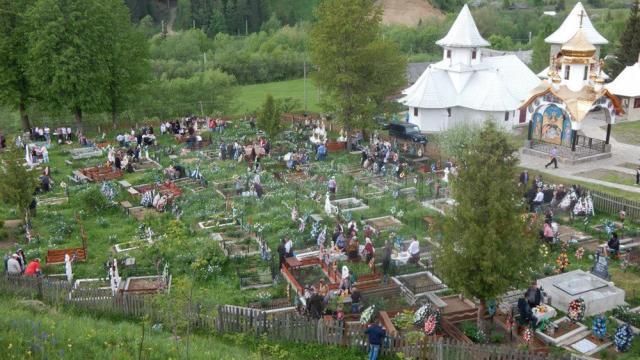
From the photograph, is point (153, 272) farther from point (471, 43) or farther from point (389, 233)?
point (471, 43)

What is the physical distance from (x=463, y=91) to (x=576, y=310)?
30897 mm

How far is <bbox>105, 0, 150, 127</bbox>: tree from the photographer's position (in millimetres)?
44344

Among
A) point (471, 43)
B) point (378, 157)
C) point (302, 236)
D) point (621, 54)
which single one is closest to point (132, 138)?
point (378, 157)

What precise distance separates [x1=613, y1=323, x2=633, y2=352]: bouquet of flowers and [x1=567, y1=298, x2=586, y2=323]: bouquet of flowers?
4.73 feet

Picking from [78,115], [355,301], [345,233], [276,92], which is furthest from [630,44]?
[355,301]

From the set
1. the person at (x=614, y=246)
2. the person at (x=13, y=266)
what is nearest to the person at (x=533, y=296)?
the person at (x=614, y=246)

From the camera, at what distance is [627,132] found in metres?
46.9

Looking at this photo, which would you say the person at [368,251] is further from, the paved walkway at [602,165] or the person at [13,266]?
the paved walkway at [602,165]

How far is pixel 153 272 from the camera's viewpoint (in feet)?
71.5

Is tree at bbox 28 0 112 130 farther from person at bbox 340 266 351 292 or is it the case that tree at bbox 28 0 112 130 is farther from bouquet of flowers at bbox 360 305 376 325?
bouquet of flowers at bbox 360 305 376 325

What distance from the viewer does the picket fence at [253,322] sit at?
→ 15.5 meters

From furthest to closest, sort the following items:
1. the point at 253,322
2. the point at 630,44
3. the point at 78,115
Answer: the point at 630,44 → the point at 78,115 → the point at 253,322

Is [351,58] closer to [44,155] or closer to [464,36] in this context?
[464,36]

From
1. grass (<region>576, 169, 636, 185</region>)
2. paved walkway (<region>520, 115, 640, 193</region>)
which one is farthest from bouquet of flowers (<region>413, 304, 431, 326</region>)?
grass (<region>576, 169, 636, 185</region>)
